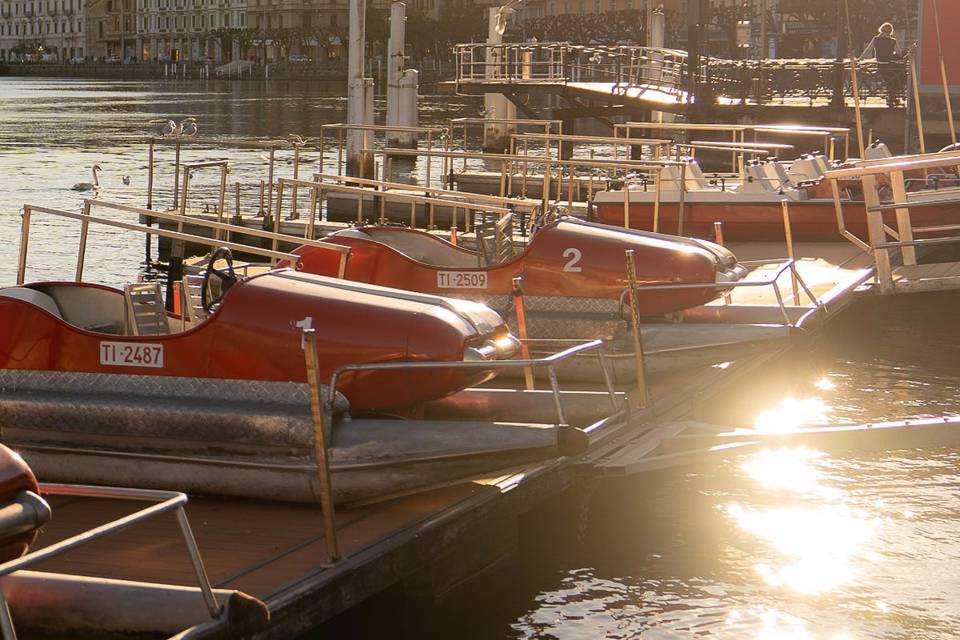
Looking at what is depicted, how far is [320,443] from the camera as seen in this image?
7.55 meters

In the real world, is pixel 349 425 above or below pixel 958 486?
above

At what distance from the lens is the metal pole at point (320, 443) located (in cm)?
732

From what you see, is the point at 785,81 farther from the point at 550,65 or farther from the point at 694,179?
the point at 694,179

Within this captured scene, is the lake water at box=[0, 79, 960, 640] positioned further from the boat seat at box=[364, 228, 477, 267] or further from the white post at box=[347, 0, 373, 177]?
the white post at box=[347, 0, 373, 177]

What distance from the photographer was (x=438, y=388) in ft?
30.7


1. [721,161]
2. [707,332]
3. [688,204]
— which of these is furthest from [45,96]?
[707,332]

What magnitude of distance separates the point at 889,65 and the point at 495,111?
36.2ft

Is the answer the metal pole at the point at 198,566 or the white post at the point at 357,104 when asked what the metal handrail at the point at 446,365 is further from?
the white post at the point at 357,104

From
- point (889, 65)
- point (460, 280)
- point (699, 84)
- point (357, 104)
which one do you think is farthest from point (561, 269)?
point (889, 65)

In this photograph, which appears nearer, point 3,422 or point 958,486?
point 3,422

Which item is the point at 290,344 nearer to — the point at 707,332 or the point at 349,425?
the point at 349,425

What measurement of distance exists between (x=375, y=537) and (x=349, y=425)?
103 centimetres

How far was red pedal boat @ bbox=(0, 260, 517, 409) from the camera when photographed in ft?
30.3

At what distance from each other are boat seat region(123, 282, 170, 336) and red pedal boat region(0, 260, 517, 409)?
0.28m
